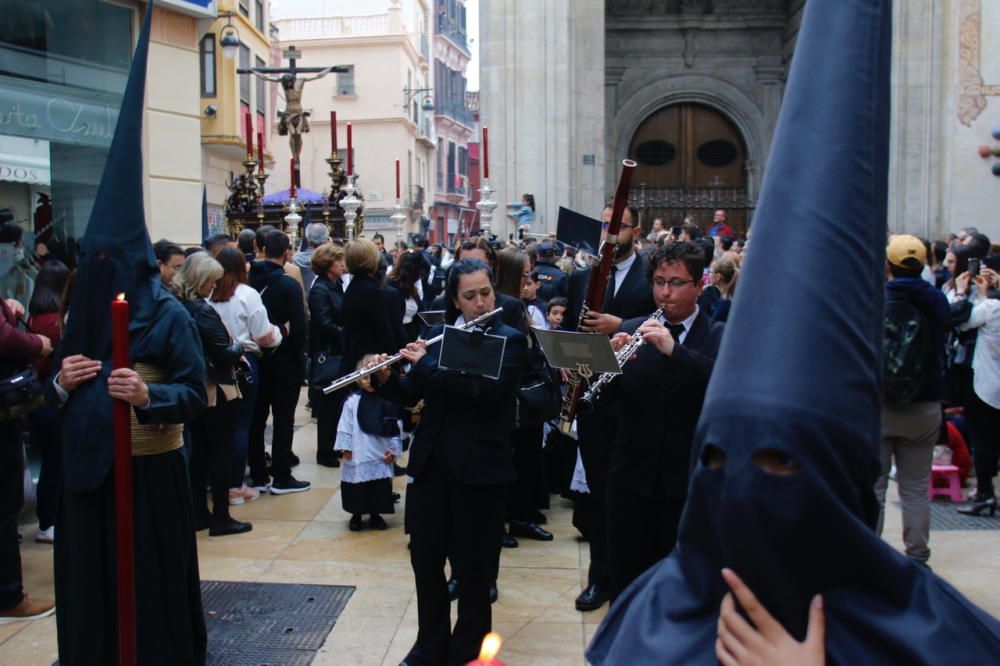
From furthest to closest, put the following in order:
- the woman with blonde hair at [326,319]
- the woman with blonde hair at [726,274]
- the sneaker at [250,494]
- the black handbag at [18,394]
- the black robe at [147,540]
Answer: the woman with blonde hair at [326,319] < the sneaker at [250,494] < the woman with blonde hair at [726,274] < the black handbag at [18,394] < the black robe at [147,540]

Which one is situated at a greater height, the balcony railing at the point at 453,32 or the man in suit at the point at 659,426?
the balcony railing at the point at 453,32

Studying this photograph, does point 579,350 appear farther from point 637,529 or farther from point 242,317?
point 242,317

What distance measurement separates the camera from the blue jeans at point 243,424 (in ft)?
26.7

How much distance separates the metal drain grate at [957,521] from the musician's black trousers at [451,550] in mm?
4350

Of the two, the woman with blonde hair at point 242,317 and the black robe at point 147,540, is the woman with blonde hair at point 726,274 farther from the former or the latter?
the black robe at point 147,540

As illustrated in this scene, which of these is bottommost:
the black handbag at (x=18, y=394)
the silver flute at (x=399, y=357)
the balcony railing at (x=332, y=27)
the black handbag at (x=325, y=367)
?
the black handbag at (x=325, y=367)

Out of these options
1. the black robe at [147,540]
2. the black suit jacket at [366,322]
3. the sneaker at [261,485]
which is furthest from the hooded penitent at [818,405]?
the sneaker at [261,485]

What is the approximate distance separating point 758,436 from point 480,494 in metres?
3.18

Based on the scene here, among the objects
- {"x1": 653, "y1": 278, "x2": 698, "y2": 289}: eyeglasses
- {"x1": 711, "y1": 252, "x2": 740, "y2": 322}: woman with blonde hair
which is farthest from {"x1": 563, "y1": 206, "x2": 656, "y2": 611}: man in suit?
{"x1": 711, "y1": 252, "x2": 740, "y2": 322}: woman with blonde hair

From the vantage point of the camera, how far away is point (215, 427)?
7.45 m

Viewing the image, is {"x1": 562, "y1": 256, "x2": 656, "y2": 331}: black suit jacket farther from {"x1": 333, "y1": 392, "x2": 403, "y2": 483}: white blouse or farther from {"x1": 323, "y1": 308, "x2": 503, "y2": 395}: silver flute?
{"x1": 333, "y1": 392, "x2": 403, "y2": 483}: white blouse

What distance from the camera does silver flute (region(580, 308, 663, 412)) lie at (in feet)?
14.6

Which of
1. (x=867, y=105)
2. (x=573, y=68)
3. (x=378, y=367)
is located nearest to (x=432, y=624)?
(x=378, y=367)

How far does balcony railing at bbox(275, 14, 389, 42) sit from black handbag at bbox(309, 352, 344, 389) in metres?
41.8
